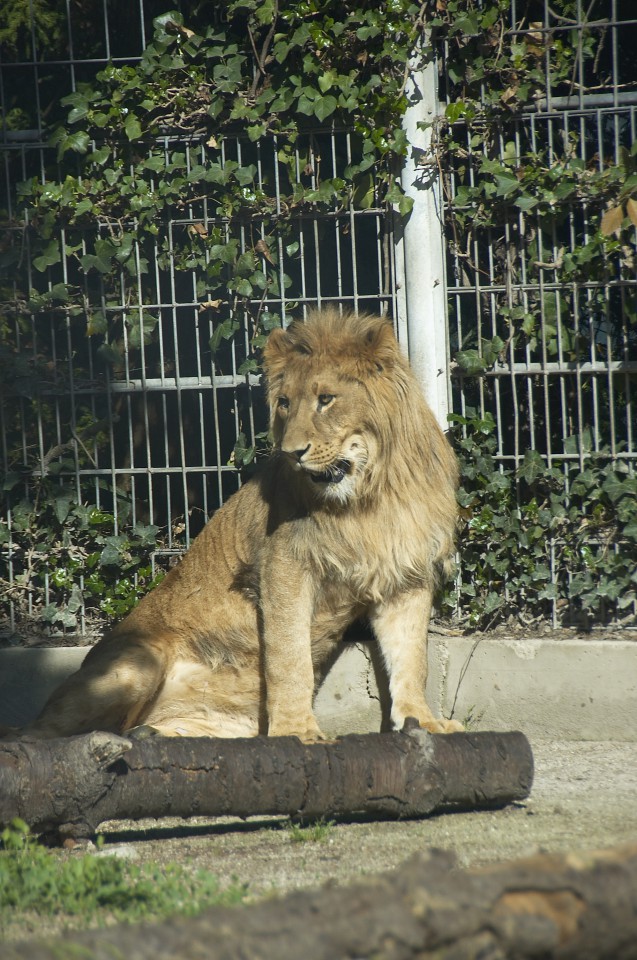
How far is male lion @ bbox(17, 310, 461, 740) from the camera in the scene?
4684 millimetres

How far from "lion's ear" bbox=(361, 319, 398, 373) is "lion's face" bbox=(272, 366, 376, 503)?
14cm

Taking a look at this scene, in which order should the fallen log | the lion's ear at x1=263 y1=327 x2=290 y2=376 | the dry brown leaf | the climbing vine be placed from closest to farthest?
the fallen log
the lion's ear at x1=263 y1=327 x2=290 y2=376
the dry brown leaf
the climbing vine

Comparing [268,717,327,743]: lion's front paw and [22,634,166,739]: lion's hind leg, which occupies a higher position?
[22,634,166,739]: lion's hind leg

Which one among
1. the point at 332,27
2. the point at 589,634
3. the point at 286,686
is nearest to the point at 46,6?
the point at 332,27

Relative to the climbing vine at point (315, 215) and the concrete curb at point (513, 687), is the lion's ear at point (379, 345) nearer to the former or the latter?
the climbing vine at point (315, 215)

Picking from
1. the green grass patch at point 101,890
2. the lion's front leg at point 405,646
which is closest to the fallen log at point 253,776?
the green grass patch at point 101,890

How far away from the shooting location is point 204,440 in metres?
6.12

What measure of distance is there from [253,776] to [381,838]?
54 cm

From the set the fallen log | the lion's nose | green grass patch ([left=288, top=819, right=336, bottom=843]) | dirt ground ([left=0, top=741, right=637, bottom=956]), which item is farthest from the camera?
the lion's nose

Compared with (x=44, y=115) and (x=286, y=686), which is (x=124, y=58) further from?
(x=286, y=686)

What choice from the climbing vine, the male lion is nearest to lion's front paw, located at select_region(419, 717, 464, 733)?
the male lion

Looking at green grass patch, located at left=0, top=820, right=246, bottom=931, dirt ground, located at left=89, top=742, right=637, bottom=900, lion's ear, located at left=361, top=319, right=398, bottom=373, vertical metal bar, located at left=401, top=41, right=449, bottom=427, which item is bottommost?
dirt ground, located at left=89, top=742, right=637, bottom=900

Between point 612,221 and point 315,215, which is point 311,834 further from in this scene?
point 315,215

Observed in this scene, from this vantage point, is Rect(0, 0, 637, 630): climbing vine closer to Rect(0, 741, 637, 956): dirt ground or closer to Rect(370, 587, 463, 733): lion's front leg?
Rect(370, 587, 463, 733): lion's front leg
